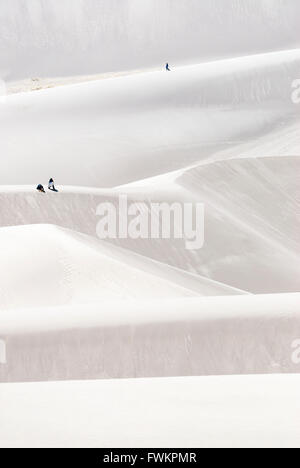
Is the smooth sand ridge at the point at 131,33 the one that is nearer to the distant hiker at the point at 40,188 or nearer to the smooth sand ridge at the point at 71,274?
the distant hiker at the point at 40,188

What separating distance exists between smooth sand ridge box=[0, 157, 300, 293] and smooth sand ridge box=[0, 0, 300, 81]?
39329mm

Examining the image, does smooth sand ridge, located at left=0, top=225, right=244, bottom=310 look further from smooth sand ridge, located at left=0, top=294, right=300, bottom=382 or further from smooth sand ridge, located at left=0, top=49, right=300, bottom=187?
smooth sand ridge, located at left=0, top=49, right=300, bottom=187

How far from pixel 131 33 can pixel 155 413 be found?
230 ft

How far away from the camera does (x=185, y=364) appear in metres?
11.9

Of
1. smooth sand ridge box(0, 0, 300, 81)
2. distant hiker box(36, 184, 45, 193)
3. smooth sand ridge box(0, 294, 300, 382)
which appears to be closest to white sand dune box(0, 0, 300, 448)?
smooth sand ridge box(0, 294, 300, 382)

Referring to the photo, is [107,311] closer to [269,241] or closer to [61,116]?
[269,241]

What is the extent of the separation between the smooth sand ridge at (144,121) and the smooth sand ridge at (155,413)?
26.0 metres

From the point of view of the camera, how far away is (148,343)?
39.9 ft

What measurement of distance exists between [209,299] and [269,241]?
14306 millimetres

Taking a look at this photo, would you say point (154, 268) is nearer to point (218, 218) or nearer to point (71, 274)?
point (71, 274)

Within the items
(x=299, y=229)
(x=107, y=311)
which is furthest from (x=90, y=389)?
(x=299, y=229)

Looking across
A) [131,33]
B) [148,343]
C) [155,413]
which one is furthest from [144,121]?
[131,33]

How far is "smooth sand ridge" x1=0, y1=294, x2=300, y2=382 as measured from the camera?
11961 mm
